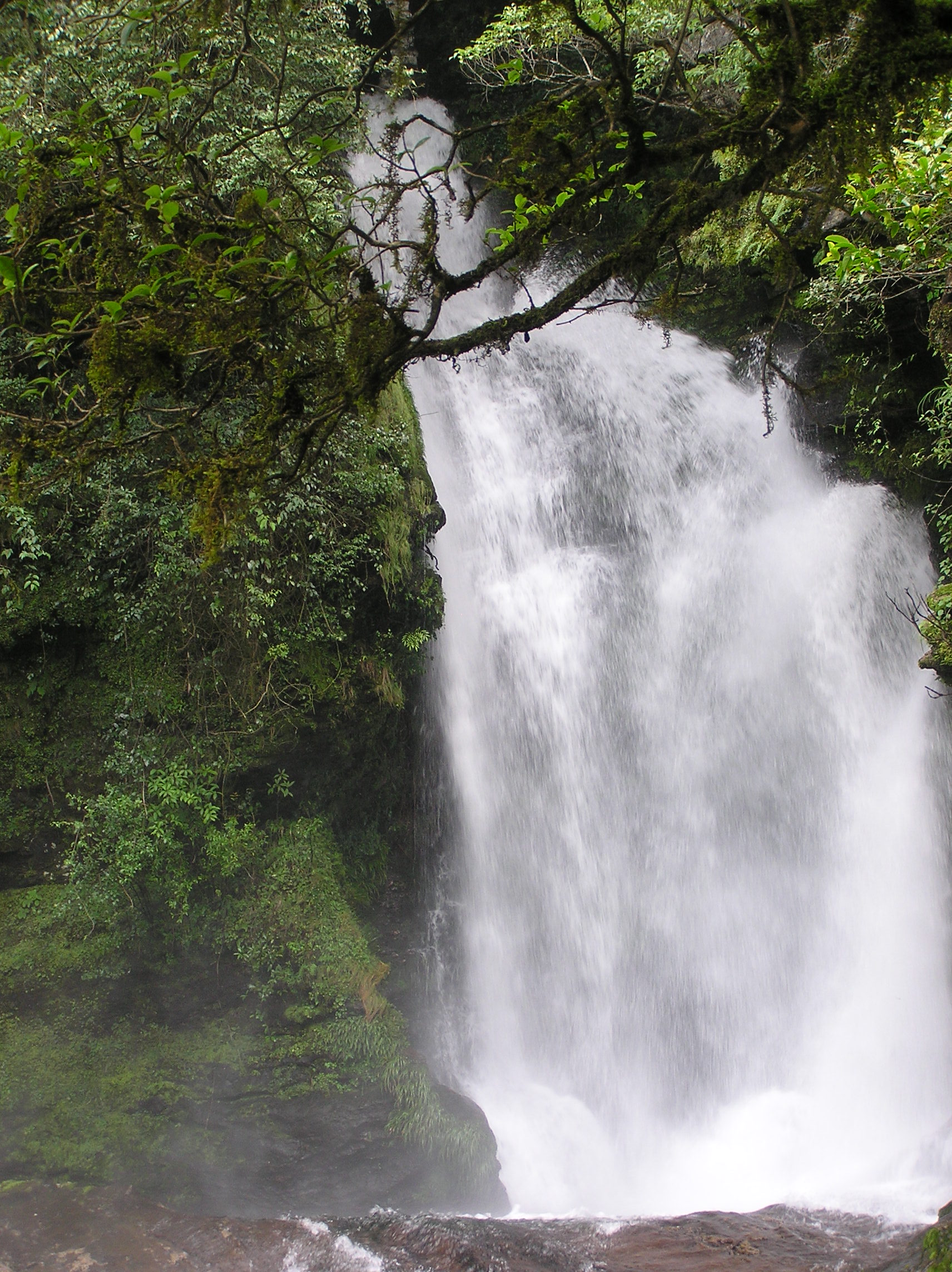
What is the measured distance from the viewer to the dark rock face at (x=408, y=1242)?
549 cm

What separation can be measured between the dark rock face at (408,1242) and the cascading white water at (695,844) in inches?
52.7

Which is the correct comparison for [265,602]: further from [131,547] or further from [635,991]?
[635,991]

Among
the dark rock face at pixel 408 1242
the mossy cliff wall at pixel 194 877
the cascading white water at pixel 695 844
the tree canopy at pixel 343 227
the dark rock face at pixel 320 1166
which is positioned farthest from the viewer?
the cascading white water at pixel 695 844

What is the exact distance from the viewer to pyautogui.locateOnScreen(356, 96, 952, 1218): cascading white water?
7.72 metres

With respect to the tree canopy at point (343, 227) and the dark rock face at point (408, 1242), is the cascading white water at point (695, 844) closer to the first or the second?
the dark rock face at point (408, 1242)

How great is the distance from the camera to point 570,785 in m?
8.51

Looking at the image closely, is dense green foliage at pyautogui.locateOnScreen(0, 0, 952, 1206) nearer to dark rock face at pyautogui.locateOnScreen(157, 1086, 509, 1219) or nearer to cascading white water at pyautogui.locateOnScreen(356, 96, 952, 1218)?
dark rock face at pyautogui.locateOnScreen(157, 1086, 509, 1219)

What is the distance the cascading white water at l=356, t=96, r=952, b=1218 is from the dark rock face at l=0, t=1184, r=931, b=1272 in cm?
134

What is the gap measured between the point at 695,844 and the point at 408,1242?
4.36 meters

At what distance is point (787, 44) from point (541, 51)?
463 inches

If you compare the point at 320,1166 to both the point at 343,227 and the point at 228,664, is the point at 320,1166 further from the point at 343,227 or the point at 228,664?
the point at 343,227

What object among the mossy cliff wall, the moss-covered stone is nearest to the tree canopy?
the mossy cliff wall

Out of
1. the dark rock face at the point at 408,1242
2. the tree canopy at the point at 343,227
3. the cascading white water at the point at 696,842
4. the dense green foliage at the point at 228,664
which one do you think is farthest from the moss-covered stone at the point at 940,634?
the tree canopy at the point at 343,227

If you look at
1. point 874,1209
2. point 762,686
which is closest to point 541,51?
point 762,686
